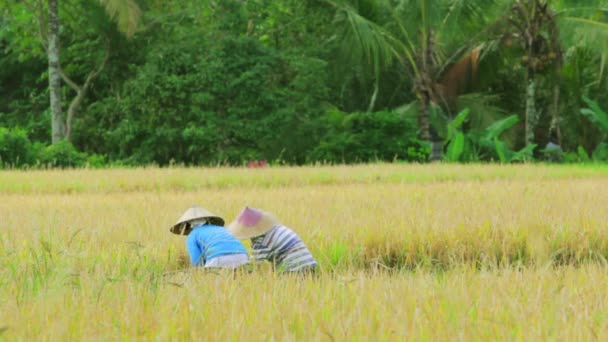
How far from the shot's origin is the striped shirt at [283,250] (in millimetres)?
3666

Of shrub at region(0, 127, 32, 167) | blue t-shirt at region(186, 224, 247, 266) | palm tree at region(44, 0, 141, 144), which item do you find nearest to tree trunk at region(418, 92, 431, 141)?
palm tree at region(44, 0, 141, 144)

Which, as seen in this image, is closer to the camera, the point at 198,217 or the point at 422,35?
the point at 198,217

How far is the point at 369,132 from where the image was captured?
51.7 ft

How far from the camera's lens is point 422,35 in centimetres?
1598

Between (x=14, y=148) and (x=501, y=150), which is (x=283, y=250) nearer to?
(x=14, y=148)

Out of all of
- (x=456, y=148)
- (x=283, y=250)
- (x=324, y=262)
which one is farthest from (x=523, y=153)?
(x=283, y=250)

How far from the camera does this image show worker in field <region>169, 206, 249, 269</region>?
11.7 ft

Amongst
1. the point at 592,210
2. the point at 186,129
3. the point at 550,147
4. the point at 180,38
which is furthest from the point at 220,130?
the point at 592,210

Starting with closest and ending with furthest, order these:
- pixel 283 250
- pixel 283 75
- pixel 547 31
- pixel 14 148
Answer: pixel 283 250
pixel 14 148
pixel 283 75
pixel 547 31

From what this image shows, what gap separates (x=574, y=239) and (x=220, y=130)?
35.0ft

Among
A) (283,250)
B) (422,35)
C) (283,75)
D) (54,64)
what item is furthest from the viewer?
(283,75)

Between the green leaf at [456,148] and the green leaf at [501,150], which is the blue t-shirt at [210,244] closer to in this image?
the green leaf at [456,148]

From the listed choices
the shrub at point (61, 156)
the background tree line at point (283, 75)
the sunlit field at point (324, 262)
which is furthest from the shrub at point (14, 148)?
the sunlit field at point (324, 262)

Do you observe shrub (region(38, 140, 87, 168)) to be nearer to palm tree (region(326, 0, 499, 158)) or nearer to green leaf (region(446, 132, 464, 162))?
palm tree (region(326, 0, 499, 158))
